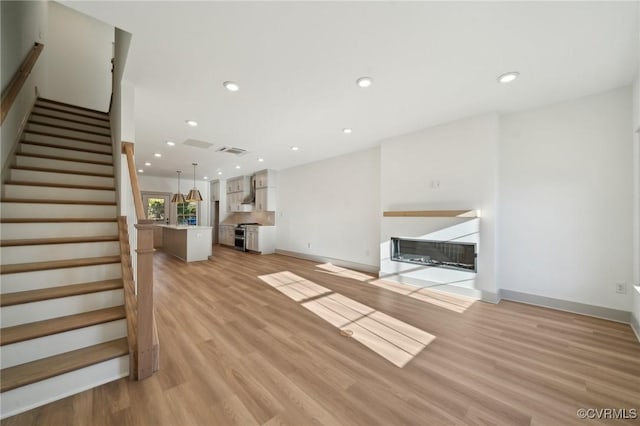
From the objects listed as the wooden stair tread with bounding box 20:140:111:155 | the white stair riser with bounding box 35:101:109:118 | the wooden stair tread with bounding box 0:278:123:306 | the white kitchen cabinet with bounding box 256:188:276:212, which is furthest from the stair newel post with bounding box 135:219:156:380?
the white kitchen cabinet with bounding box 256:188:276:212

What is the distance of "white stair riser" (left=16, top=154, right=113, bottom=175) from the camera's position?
8.71 ft

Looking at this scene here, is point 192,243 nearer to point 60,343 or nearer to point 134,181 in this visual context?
point 134,181

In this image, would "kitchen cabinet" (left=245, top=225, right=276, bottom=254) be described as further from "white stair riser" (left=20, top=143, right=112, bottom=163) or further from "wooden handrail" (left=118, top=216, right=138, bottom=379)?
"wooden handrail" (left=118, top=216, right=138, bottom=379)

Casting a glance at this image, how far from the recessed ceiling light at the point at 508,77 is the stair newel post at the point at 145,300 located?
142 inches

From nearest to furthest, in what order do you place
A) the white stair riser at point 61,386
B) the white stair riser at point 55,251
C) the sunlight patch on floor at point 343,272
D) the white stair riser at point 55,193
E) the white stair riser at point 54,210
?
the white stair riser at point 61,386, the white stair riser at point 55,251, the white stair riser at point 54,210, the white stair riser at point 55,193, the sunlight patch on floor at point 343,272

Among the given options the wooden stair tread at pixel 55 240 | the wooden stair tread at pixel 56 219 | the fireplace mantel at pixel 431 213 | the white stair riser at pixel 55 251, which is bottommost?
the white stair riser at pixel 55 251

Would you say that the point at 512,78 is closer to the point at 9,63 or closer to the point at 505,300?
the point at 505,300

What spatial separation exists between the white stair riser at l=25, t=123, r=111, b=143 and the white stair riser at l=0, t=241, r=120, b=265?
2178mm

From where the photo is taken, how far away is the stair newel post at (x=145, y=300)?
1.68m

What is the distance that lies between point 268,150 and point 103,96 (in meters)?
3.81

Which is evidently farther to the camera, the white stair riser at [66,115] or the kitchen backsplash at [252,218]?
the kitchen backsplash at [252,218]

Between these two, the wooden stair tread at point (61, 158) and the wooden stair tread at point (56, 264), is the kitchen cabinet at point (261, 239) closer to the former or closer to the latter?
the wooden stair tread at point (61, 158)

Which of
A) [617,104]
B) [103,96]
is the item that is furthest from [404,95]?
[103,96]

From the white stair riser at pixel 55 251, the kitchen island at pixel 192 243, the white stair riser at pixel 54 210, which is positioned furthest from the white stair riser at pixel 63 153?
the kitchen island at pixel 192 243
